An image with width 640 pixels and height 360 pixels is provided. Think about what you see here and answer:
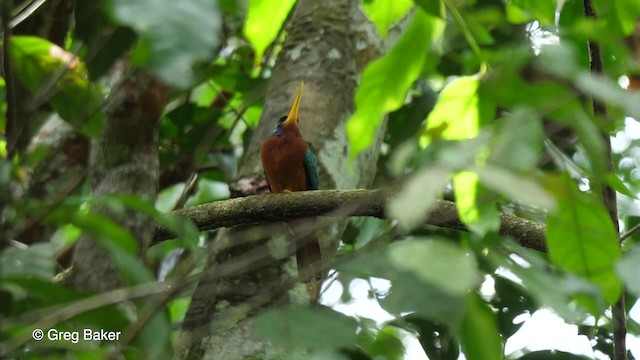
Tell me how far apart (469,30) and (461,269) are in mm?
994

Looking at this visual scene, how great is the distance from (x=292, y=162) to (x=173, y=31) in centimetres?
311

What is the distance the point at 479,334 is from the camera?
3.53ft

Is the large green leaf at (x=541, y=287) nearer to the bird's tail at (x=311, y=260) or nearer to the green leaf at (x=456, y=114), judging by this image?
the green leaf at (x=456, y=114)

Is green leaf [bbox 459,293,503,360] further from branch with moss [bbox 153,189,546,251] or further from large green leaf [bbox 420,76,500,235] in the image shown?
branch with moss [bbox 153,189,546,251]

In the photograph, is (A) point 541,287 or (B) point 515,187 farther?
(A) point 541,287

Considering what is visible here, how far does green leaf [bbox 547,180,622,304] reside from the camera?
1265 millimetres

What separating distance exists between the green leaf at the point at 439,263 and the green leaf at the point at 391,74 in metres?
0.68

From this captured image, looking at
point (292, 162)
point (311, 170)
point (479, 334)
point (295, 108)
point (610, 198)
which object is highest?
point (479, 334)

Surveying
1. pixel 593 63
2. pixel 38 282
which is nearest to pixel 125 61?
pixel 593 63

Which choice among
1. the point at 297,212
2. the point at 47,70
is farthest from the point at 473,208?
the point at 297,212

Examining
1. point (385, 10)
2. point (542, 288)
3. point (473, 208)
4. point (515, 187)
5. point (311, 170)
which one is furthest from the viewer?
point (311, 170)

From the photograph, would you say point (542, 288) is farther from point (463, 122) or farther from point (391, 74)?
point (463, 122)

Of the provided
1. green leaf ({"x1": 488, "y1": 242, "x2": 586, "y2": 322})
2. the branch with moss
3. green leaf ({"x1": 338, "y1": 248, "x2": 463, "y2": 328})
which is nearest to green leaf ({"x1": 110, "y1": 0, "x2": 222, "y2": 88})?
green leaf ({"x1": 338, "y1": 248, "x2": 463, "y2": 328})

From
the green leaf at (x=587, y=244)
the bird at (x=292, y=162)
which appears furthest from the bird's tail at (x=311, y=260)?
the green leaf at (x=587, y=244)
